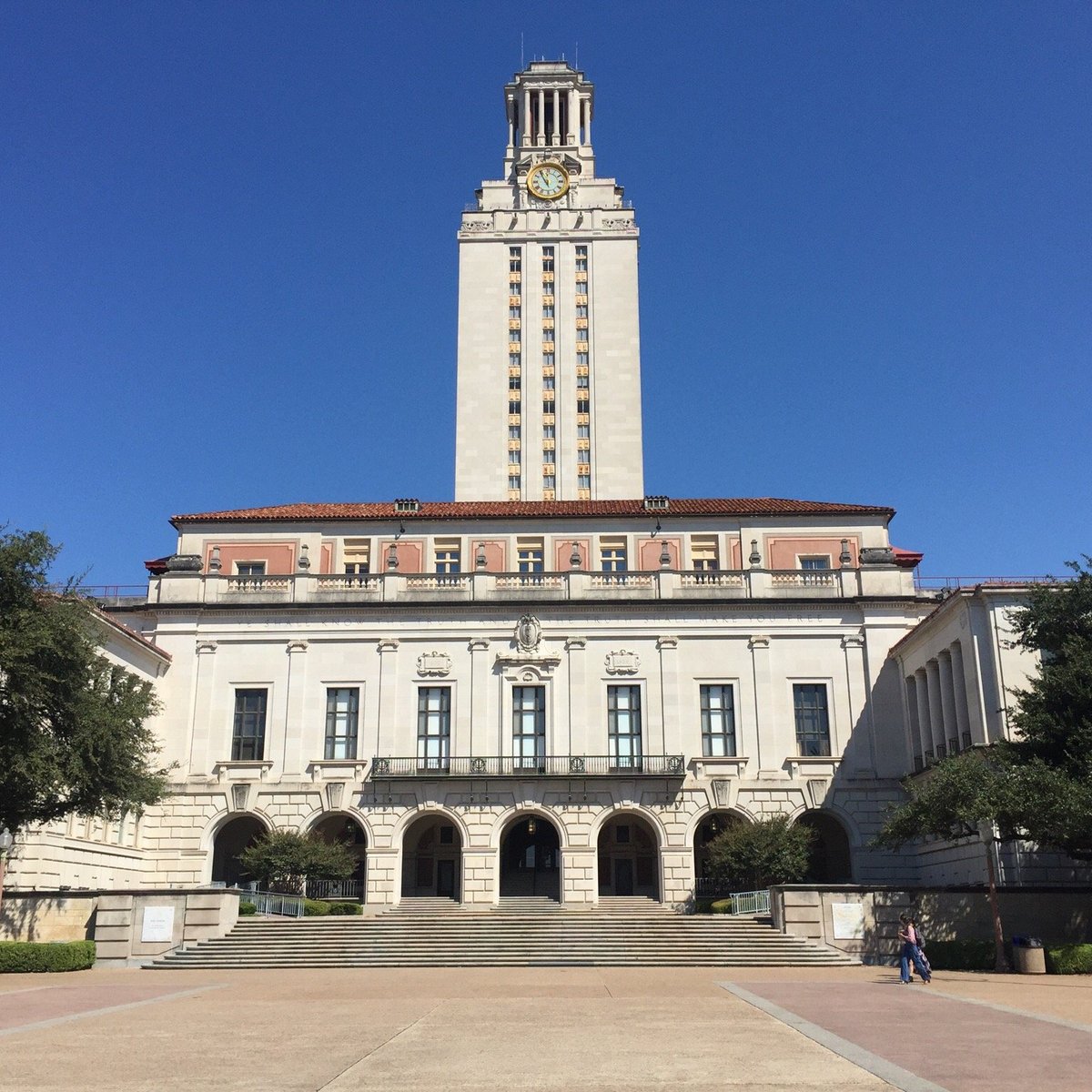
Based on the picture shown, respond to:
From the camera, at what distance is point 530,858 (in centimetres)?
4941

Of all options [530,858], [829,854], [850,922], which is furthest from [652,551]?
[850,922]

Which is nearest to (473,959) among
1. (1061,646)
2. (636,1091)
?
(1061,646)

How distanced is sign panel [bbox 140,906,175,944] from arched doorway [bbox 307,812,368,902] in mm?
10730

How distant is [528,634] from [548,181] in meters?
57.2

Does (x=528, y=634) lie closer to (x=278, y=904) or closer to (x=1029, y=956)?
(x=278, y=904)

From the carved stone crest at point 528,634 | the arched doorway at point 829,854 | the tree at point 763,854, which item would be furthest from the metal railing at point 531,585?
the tree at point 763,854

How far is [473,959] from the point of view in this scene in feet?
111

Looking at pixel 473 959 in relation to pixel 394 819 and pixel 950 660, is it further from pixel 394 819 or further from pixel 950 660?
pixel 950 660

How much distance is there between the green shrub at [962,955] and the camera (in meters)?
29.5

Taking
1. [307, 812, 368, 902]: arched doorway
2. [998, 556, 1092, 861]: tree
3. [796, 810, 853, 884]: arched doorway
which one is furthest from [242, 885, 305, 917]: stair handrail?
[998, 556, 1092, 861]: tree

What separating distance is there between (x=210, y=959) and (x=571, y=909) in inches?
593

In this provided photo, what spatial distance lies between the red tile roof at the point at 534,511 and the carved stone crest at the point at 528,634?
605 centimetres

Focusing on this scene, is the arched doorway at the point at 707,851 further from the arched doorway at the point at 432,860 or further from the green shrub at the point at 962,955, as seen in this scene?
the green shrub at the point at 962,955

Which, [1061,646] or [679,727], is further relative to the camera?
[679,727]
